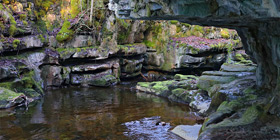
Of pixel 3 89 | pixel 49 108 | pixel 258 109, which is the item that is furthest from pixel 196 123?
pixel 3 89

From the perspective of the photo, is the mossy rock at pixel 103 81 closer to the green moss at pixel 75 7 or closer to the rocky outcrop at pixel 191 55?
the rocky outcrop at pixel 191 55

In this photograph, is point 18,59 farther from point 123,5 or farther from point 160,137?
point 123,5

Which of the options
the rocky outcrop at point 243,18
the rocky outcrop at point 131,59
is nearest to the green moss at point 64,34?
the rocky outcrop at point 131,59

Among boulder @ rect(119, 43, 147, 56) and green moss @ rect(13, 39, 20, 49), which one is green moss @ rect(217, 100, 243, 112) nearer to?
green moss @ rect(13, 39, 20, 49)

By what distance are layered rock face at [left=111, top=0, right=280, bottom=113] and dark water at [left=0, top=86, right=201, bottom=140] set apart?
13.6 feet

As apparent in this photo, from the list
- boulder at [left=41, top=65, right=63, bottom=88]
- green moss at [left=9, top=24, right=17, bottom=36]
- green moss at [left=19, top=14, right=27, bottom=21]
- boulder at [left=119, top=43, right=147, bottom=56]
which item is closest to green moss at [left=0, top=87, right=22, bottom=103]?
green moss at [left=9, top=24, right=17, bottom=36]

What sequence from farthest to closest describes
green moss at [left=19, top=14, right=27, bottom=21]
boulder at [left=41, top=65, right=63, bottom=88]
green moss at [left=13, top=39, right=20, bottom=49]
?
boulder at [left=41, top=65, right=63, bottom=88]
green moss at [left=19, top=14, right=27, bottom=21]
green moss at [left=13, top=39, right=20, bottom=49]

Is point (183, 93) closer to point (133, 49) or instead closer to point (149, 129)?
point (149, 129)

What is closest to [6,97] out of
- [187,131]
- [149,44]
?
[187,131]

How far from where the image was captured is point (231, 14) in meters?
5.04

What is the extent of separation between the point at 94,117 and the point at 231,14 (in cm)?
847

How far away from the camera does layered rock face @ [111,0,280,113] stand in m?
4.85

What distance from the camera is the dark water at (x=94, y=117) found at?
946 centimetres

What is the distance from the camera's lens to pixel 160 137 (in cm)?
911
